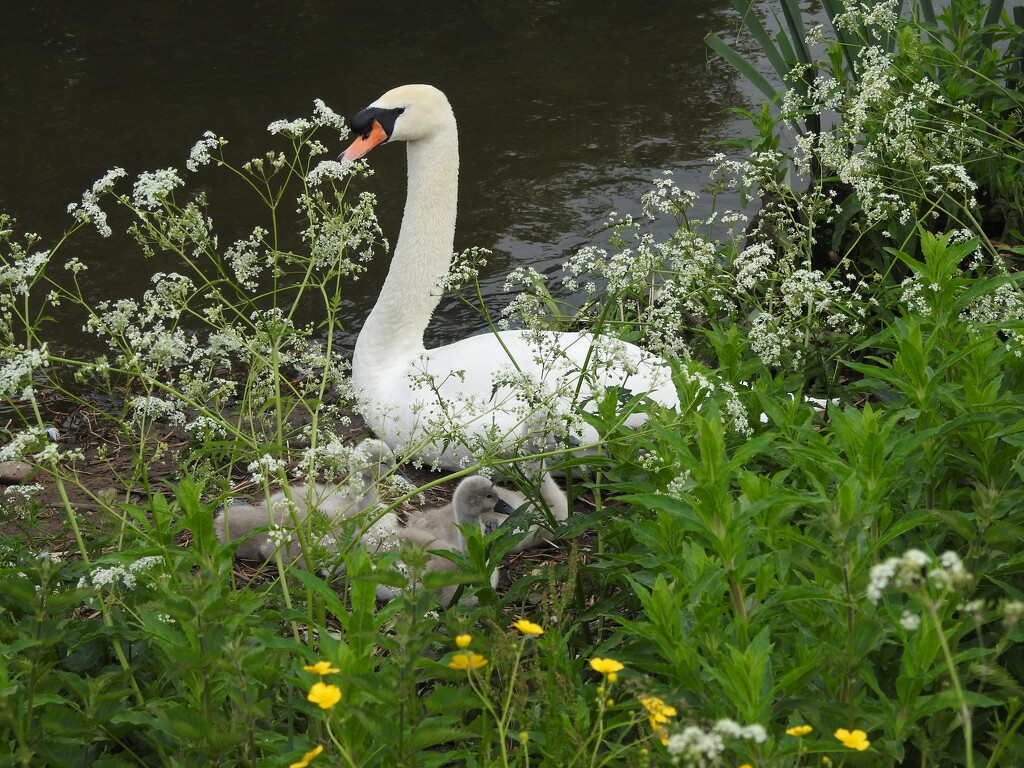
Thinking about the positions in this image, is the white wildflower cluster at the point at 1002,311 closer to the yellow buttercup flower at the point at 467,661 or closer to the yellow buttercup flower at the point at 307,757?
the yellow buttercup flower at the point at 467,661

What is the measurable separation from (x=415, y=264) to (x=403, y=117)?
0.68m

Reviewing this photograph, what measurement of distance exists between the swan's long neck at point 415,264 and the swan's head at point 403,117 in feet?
0.21

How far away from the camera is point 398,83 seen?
30.8 feet

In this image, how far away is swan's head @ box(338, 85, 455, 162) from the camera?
211 inches

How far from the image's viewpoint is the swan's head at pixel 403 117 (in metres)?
5.36

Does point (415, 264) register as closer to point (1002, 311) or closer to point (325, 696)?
point (1002, 311)

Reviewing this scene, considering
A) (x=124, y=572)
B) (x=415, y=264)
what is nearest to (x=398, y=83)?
(x=415, y=264)

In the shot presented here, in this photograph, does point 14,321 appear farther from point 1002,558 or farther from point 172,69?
point 1002,558

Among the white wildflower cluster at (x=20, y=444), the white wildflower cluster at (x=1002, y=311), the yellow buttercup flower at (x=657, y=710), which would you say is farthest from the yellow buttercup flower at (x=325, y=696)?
the white wildflower cluster at (x=1002, y=311)

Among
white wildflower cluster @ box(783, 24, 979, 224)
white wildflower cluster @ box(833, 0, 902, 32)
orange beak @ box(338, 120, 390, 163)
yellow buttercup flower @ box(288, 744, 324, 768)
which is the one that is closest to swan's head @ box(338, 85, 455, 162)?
orange beak @ box(338, 120, 390, 163)

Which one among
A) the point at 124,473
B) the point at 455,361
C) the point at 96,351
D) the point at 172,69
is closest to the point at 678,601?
the point at 455,361

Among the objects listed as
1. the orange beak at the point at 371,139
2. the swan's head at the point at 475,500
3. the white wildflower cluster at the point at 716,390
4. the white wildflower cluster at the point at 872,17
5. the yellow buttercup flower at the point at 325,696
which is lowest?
the swan's head at the point at 475,500

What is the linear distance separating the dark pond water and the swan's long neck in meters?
1.16

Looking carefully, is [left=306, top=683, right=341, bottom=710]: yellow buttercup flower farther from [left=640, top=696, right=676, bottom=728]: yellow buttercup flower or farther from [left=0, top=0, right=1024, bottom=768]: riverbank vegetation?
[left=640, top=696, right=676, bottom=728]: yellow buttercup flower
